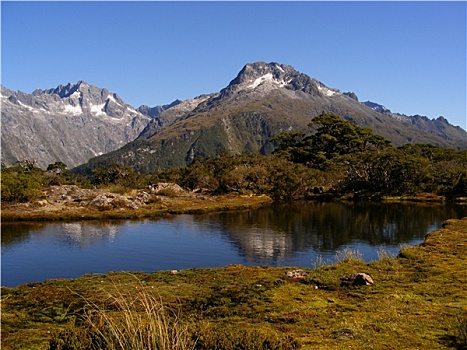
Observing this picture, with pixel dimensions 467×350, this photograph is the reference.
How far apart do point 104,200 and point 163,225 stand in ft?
76.2

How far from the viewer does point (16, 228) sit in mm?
69688

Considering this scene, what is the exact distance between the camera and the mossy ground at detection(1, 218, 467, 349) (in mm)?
17016

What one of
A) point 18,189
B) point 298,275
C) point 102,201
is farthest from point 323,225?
point 18,189

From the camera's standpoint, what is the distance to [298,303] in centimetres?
2298

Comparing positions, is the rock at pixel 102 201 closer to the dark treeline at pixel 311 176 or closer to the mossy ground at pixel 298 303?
the dark treeline at pixel 311 176

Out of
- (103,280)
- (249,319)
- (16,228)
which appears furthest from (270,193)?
(249,319)

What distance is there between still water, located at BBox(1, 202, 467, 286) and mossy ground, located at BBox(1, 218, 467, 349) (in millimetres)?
12067

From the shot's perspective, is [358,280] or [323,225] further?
[323,225]

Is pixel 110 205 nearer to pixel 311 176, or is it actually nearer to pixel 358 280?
pixel 311 176

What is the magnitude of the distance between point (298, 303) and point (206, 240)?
120 feet

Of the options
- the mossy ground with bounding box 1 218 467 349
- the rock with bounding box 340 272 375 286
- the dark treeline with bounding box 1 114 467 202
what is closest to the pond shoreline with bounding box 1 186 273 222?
the dark treeline with bounding box 1 114 467 202

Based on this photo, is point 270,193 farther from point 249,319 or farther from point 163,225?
point 249,319

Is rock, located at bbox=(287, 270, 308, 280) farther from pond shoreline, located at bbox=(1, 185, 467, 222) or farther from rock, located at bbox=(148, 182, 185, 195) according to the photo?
rock, located at bbox=(148, 182, 185, 195)

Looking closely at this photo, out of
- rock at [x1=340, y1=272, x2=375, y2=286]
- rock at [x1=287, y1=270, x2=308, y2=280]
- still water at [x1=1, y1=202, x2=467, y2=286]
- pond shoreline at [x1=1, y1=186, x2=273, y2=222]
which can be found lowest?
still water at [x1=1, y1=202, x2=467, y2=286]
